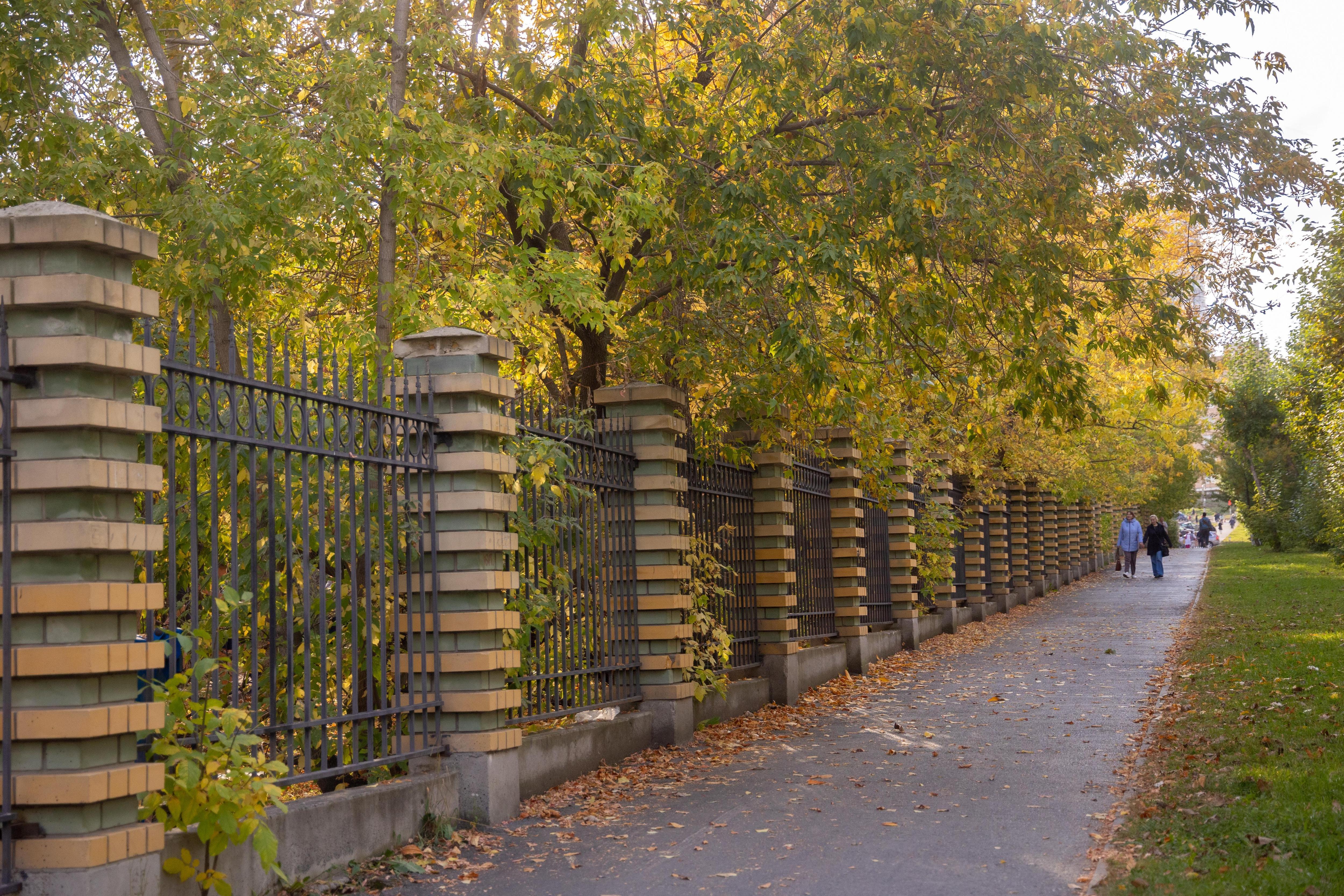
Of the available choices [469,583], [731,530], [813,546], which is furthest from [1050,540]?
[469,583]

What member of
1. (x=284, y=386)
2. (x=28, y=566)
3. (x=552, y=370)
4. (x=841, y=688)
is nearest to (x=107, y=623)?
(x=28, y=566)

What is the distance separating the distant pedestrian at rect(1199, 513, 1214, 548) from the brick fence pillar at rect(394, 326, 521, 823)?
59.7 meters

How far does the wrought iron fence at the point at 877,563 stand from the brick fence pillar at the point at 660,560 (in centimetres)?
698

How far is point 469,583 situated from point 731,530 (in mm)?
5070

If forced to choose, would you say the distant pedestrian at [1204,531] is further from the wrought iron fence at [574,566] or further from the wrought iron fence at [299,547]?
the wrought iron fence at [299,547]

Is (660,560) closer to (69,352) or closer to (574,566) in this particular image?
(574,566)

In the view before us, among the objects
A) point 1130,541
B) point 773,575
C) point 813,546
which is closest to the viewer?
point 773,575

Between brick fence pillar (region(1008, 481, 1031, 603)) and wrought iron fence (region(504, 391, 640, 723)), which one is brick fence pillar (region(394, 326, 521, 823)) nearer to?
wrought iron fence (region(504, 391, 640, 723))

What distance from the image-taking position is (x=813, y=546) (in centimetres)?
1465

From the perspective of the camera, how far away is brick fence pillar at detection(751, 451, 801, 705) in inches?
499

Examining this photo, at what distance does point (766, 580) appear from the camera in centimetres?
1270

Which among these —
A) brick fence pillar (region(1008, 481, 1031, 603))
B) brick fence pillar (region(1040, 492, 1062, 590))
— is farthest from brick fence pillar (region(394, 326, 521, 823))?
brick fence pillar (region(1040, 492, 1062, 590))

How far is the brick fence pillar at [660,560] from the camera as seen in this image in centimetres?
989

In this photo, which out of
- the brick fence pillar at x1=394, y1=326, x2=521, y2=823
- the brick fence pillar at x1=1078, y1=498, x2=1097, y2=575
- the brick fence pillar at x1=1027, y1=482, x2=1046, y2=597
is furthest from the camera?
the brick fence pillar at x1=1078, y1=498, x2=1097, y2=575
